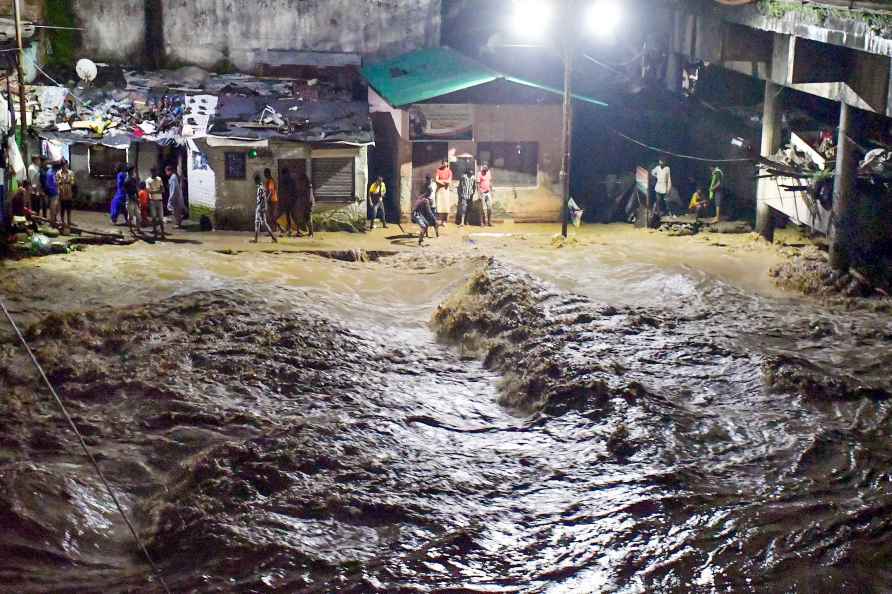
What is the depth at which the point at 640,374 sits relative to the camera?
628 inches

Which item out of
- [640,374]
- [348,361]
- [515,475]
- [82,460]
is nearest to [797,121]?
[640,374]

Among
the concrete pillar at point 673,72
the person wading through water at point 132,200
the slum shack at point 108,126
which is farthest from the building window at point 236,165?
the concrete pillar at point 673,72

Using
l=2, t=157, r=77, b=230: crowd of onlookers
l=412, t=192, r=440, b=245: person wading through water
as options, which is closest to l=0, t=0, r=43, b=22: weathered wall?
l=2, t=157, r=77, b=230: crowd of onlookers

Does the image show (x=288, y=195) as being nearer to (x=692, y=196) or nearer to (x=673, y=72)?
(x=692, y=196)

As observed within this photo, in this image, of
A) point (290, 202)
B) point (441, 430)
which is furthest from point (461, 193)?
point (441, 430)

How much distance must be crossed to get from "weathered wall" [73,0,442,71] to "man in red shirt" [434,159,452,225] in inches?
165

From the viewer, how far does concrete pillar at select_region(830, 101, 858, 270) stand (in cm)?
2106

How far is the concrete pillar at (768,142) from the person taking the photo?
2458 cm

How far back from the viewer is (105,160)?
2655 cm

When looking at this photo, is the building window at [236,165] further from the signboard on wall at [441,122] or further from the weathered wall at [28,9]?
the weathered wall at [28,9]

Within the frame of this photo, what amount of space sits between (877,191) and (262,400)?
13.1 meters

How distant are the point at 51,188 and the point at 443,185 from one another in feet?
28.4

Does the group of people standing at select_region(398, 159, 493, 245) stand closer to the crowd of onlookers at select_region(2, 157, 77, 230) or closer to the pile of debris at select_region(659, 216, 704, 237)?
the pile of debris at select_region(659, 216, 704, 237)

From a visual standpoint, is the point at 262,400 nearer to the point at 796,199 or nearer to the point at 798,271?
the point at 798,271
